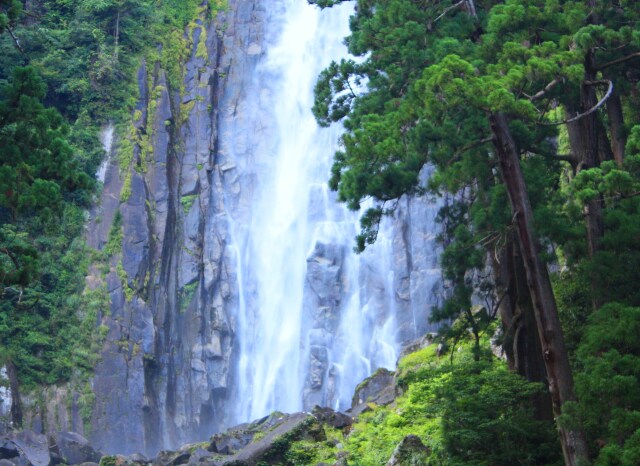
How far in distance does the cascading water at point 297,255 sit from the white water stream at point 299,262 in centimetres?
5

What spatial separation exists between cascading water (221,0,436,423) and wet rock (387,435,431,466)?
1895 cm

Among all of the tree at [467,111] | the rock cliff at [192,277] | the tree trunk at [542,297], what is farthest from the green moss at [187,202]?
the tree trunk at [542,297]

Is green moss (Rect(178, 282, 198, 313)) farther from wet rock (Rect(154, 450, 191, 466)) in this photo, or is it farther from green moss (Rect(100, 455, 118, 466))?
green moss (Rect(100, 455, 118, 466))

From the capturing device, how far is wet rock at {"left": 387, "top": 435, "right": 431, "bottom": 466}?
1380cm

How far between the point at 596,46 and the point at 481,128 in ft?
7.03

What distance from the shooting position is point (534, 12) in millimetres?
12977

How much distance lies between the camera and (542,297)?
1129cm

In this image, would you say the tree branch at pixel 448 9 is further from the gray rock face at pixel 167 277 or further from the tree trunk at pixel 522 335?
the gray rock face at pixel 167 277

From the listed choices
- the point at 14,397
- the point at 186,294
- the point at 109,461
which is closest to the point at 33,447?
the point at 109,461

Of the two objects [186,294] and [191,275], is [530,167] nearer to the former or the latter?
[186,294]

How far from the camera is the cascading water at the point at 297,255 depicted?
113ft

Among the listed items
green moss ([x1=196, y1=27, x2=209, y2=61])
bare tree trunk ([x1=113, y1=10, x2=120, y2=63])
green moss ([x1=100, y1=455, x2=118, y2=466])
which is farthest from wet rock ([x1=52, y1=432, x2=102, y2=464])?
green moss ([x1=196, y1=27, x2=209, y2=61])

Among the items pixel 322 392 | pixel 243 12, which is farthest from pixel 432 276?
pixel 243 12

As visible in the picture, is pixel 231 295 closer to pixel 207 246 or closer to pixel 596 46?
pixel 207 246
